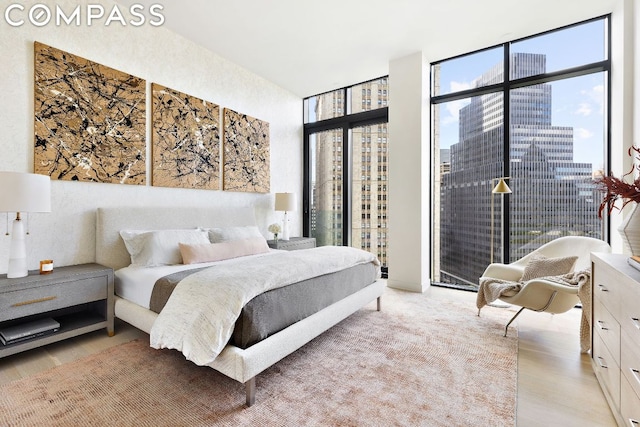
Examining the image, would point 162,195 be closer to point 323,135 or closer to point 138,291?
point 138,291

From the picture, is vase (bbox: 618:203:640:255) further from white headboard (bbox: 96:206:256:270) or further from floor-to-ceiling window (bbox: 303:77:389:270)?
white headboard (bbox: 96:206:256:270)

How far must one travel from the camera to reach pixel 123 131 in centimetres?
298

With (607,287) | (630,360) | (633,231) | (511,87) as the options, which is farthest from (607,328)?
(511,87)

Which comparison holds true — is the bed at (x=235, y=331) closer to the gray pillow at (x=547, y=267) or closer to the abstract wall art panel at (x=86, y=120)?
the abstract wall art panel at (x=86, y=120)

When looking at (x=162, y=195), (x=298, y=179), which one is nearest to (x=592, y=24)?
(x=298, y=179)

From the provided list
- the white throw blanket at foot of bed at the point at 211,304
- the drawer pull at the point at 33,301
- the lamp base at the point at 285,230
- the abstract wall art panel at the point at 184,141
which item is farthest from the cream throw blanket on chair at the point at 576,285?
the drawer pull at the point at 33,301

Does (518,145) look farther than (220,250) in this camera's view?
Yes

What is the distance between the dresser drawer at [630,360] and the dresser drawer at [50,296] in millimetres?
3339

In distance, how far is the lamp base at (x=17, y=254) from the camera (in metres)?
2.14

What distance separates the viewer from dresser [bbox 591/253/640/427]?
49.8 inches

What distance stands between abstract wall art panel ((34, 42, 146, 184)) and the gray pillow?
13.0 ft

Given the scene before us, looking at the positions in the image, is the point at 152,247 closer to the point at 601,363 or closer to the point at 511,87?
the point at 601,363

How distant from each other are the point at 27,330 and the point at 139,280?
0.77 meters

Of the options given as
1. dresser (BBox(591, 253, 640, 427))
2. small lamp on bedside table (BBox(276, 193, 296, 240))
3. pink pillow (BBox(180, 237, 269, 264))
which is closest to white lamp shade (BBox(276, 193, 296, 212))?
small lamp on bedside table (BBox(276, 193, 296, 240))
